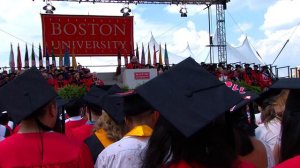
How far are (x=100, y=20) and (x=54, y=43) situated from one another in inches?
126

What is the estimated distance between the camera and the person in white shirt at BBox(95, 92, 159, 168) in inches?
102

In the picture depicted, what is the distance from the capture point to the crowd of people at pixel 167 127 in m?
1.71

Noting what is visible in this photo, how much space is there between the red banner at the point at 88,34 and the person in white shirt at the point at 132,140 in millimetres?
22091

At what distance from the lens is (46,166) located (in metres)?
2.38

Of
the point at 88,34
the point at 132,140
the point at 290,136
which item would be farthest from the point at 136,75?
the point at 290,136

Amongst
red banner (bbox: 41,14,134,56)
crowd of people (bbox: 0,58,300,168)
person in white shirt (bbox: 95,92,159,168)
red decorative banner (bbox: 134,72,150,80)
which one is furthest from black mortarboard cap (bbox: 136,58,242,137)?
red banner (bbox: 41,14,134,56)

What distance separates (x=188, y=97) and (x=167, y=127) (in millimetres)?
154

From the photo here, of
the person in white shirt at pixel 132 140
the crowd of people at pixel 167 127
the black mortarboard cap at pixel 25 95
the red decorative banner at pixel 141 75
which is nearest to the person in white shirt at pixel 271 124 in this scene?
the crowd of people at pixel 167 127

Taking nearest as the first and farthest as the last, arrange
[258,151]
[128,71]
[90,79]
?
[258,151], [90,79], [128,71]

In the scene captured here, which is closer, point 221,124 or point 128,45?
point 221,124

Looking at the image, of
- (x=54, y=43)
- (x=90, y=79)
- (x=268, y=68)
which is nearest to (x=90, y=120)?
(x=90, y=79)

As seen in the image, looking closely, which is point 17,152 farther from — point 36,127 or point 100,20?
point 100,20

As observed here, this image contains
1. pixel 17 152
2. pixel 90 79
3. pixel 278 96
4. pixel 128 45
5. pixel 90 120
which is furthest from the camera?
pixel 128 45

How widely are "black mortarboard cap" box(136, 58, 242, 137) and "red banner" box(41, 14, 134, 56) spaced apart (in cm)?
2303
